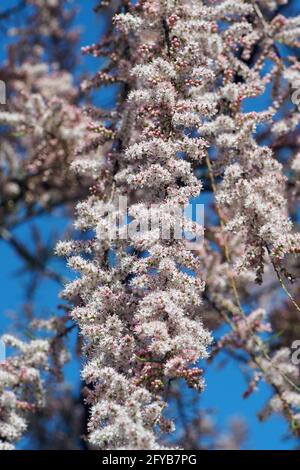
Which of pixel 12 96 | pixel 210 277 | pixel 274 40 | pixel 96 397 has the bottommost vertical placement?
pixel 96 397

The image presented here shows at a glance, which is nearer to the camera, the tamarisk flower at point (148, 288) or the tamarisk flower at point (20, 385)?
the tamarisk flower at point (148, 288)

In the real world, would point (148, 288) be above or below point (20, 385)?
below

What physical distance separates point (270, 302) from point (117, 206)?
5.51 metres

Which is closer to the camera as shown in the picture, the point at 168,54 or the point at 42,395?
the point at 168,54

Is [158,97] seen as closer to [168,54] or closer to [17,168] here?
[168,54]

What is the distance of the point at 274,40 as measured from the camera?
5543mm

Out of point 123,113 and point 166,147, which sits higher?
point 123,113

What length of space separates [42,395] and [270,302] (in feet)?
15.9

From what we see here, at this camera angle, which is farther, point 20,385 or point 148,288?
point 20,385

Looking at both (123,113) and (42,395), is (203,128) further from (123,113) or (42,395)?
(42,395)

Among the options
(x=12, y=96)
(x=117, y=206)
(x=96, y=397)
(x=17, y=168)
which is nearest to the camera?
(x=96, y=397)

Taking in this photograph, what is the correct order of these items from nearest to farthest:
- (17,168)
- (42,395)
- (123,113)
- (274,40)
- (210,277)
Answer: (123,113)
(42,395)
(274,40)
(210,277)
(17,168)

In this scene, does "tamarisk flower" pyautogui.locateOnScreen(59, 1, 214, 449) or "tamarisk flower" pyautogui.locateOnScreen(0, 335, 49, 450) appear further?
"tamarisk flower" pyautogui.locateOnScreen(0, 335, 49, 450)
